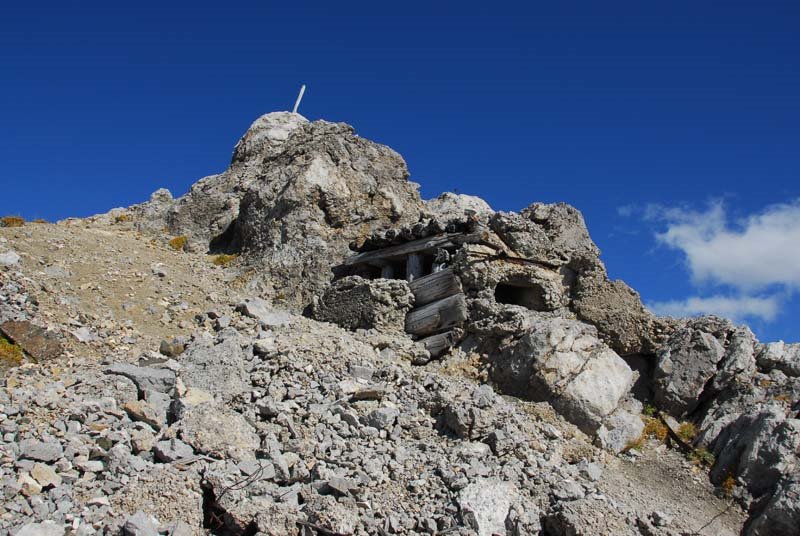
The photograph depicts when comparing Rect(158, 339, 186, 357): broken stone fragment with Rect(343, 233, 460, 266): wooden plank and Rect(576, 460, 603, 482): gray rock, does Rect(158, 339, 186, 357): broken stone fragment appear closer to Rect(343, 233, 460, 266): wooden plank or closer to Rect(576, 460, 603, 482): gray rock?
Rect(343, 233, 460, 266): wooden plank

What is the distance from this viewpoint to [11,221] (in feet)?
65.5

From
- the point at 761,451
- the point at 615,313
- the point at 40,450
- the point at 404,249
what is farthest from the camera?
the point at 404,249

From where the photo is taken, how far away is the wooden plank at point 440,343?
16.3 metres

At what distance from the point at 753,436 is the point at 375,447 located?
24.1 feet

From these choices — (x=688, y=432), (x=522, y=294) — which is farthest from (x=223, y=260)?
(x=688, y=432)

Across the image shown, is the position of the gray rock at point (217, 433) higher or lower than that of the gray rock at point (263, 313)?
lower

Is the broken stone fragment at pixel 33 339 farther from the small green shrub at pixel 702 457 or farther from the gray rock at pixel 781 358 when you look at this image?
the gray rock at pixel 781 358

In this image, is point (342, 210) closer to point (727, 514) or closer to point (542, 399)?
point (542, 399)

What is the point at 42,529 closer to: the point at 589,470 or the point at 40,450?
the point at 40,450

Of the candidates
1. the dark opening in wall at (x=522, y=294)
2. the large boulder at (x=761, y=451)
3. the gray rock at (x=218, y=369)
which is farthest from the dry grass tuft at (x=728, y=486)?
the gray rock at (x=218, y=369)

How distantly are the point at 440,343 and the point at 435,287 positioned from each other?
1.67 m

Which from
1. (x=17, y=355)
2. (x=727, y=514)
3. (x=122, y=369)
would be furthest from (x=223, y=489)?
(x=727, y=514)

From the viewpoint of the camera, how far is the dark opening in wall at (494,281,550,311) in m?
17.4

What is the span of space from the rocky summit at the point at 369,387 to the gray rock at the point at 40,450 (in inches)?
1.9
